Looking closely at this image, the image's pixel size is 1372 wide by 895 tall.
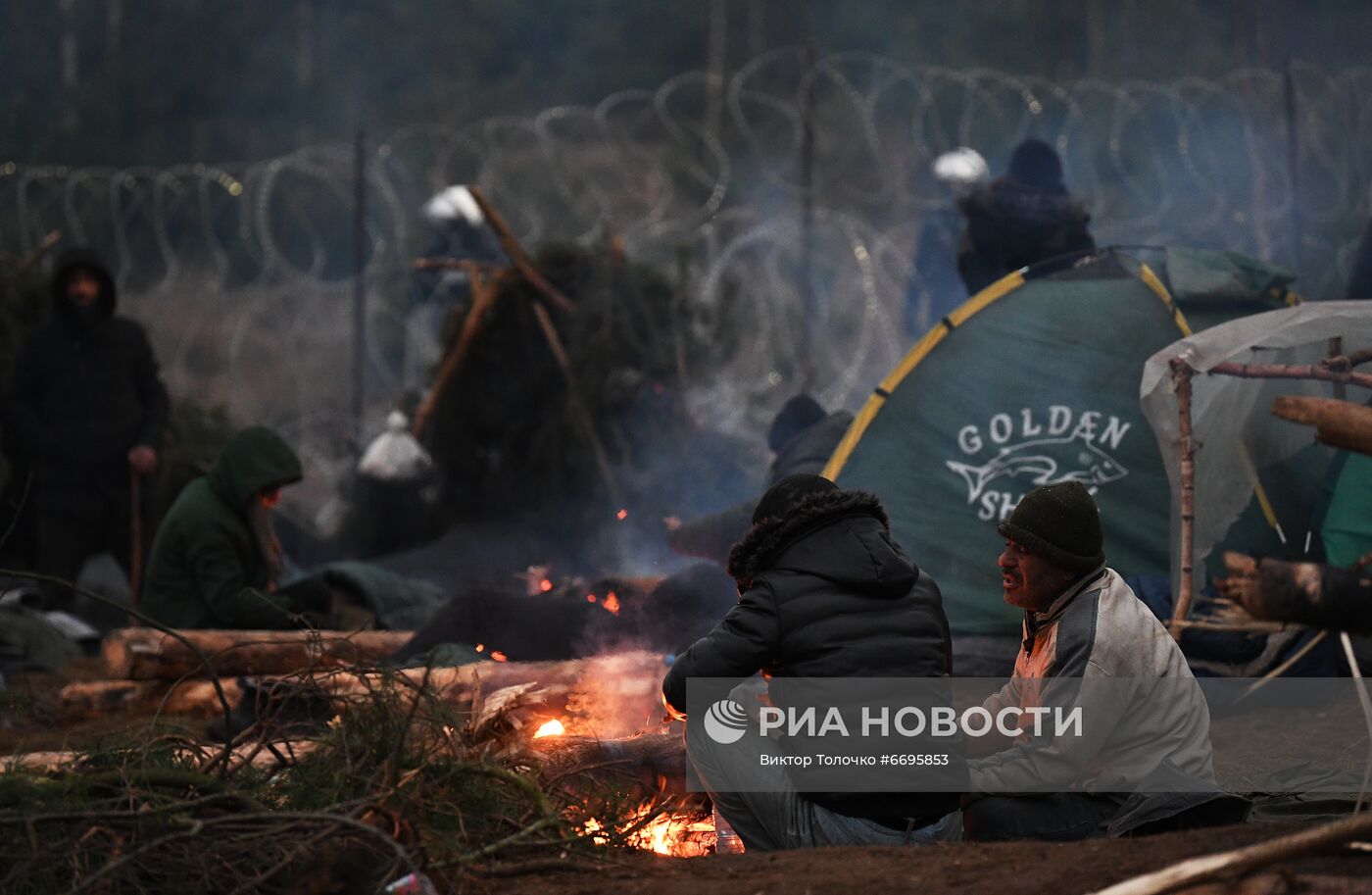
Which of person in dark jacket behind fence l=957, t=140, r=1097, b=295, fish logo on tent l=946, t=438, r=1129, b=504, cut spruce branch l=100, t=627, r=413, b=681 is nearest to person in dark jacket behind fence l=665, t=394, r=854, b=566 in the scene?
fish logo on tent l=946, t=438, r=1129, b=504

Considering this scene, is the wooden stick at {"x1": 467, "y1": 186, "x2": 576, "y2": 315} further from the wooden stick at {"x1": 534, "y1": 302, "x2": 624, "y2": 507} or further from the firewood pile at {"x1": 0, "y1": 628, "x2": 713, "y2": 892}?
the firewood pile at {"x1": 0, "y1": 628, "x2": 713, "y2": 892}

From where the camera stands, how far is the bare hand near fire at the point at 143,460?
875 centimetres

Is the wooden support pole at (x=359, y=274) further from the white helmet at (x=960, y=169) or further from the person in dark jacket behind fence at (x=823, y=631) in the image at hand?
the person in dark jacket behind fence at (x=823, y=631)

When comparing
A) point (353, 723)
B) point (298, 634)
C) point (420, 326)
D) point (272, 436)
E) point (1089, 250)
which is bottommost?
point (420, 326)

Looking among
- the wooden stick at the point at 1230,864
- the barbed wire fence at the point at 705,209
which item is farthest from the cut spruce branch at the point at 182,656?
the barbed wire fence at the point at 705,209

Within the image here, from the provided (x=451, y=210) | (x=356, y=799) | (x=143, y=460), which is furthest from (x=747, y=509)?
(x=451, y=210)

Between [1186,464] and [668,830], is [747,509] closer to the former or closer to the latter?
[1186,464]

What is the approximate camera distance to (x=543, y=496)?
10.5 metres

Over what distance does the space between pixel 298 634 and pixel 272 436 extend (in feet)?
3.04

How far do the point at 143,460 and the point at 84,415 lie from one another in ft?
1.79

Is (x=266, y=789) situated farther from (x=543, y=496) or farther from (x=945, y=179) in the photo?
(x=945, y=179)

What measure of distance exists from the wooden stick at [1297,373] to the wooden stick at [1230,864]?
8.45 feet

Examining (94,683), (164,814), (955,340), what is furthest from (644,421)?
(164,814)

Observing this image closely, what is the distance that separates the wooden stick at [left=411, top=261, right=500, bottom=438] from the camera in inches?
417
